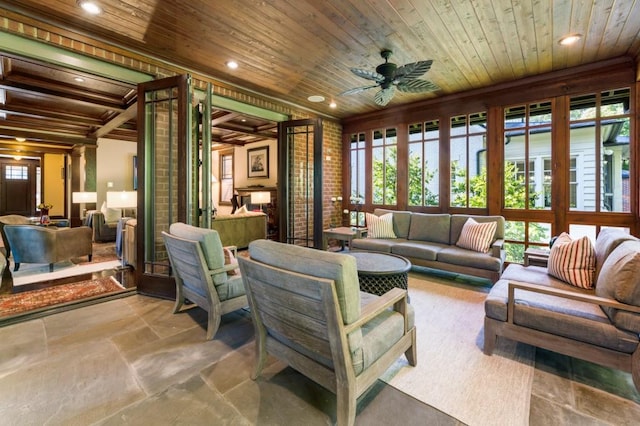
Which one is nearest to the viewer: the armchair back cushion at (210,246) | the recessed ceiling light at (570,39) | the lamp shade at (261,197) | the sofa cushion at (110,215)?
→ the armchair back cushion at (210,246)

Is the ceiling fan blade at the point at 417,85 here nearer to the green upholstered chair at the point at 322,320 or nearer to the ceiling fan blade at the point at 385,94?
the ceiling fan blade at the point at 385,94

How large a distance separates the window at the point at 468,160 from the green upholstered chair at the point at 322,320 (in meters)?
3.72

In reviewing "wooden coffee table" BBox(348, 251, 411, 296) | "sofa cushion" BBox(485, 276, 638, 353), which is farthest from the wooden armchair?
"sofa cushion" BBox(485, 276, 638, 353)

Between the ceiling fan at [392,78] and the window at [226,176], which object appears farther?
the window at [226,176]

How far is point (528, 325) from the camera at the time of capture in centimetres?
205

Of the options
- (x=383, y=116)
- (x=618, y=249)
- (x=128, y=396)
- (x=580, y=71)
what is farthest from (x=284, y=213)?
(x=580, y=71)

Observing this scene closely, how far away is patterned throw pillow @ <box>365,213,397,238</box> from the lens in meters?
4.91

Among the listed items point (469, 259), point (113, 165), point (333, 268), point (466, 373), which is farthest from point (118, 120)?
point (466, 373)

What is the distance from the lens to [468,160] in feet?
15.9

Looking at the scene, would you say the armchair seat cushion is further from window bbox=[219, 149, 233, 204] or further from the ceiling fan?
window bbox=[219, 149, 233, 204]

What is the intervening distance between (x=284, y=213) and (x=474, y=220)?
303cm

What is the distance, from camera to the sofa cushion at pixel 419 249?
160 inches

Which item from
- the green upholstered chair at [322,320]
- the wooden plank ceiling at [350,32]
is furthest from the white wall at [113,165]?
the green upholstered chair at [322,320]

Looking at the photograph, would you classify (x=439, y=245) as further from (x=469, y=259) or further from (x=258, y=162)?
(x=258, y=162)
